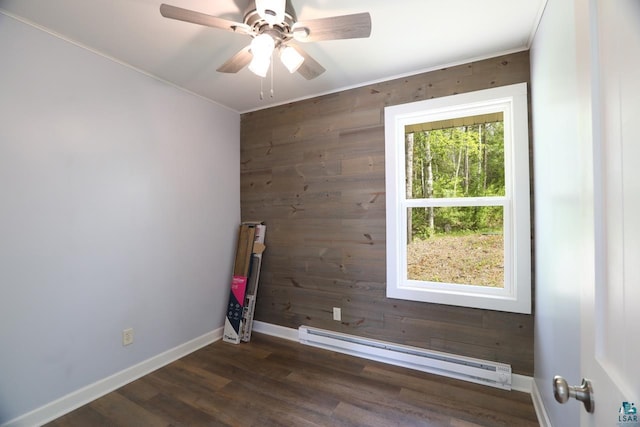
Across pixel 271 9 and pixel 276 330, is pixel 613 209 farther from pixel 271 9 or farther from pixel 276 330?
pixel 276 330

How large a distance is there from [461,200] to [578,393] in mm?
1747

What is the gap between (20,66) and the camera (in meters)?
1.65

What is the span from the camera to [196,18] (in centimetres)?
130

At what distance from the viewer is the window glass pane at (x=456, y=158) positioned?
2135 mm

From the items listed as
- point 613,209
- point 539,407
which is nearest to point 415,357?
point 539,407

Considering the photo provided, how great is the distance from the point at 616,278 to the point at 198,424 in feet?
7.05

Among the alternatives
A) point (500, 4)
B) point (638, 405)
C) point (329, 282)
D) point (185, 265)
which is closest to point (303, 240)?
point (329, 282)

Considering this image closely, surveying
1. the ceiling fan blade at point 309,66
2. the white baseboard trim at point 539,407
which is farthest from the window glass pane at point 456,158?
the white baseboard trim at point 539,407

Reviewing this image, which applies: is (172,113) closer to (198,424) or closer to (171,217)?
(171,217)

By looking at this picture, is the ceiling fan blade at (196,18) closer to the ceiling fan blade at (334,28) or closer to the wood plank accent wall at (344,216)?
the ceiling fan blade at (334,28)

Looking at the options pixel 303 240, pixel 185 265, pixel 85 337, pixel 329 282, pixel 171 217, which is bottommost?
pixel 85 337

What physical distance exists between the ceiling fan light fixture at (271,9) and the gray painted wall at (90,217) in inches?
59.7

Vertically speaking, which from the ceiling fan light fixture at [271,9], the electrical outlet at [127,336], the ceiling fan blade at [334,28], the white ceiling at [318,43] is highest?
the white ceiling at [318,43]

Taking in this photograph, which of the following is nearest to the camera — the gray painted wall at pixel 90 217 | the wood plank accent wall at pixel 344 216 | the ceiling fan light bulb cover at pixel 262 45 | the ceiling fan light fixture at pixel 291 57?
the ceiling fan light bulb cover at pixel 262 45
